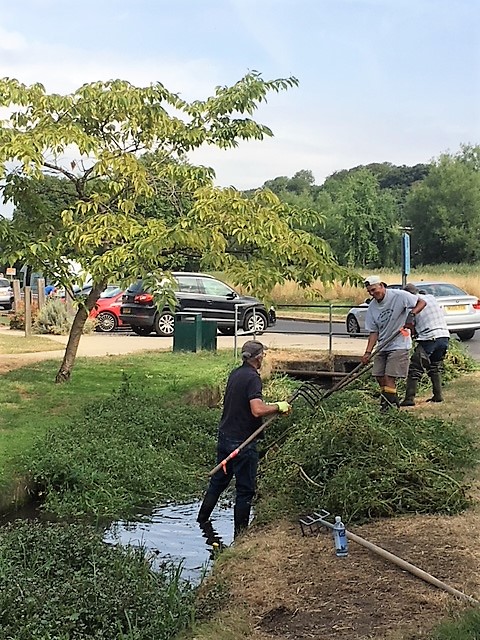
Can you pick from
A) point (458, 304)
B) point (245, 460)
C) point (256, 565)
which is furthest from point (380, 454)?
point (458, 304)

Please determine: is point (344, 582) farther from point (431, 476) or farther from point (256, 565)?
point (431, 476)

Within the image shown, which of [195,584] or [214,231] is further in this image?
[214,231]

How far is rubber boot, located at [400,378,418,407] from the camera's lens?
1233cm

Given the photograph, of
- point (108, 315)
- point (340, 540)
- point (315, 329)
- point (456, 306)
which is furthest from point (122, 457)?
point (315, 329)

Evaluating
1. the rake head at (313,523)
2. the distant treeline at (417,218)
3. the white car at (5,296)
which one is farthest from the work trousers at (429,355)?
the distant treeline at (417,218)

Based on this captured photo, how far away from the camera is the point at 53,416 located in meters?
10.9

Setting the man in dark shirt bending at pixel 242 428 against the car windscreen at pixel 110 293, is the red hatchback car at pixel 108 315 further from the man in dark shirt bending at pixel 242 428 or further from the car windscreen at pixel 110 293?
the man in dark shirt bending at pixel 242 428

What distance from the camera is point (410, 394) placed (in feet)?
40.5

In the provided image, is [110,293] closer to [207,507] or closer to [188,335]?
[188,335]

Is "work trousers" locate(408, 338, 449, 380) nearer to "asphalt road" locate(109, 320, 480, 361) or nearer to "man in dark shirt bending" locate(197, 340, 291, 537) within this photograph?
"man in dark shirt bending" locate(197, 340, 291, 537)

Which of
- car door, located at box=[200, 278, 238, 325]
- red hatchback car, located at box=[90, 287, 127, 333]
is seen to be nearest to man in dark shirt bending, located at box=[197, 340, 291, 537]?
car door, located at box=[200, 278, 238, 325]

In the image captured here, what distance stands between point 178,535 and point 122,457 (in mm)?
1702

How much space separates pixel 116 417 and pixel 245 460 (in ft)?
12.2

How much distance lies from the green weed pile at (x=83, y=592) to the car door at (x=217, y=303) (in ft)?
55.4
